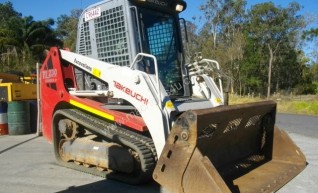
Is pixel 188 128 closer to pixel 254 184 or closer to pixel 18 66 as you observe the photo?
pixel 254 184

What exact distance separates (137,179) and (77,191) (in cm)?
81

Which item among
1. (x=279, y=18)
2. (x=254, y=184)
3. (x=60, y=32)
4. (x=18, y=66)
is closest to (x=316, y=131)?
(x=254, y=184)

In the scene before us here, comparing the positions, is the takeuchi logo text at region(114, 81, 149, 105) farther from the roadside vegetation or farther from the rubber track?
the roadside vegetation

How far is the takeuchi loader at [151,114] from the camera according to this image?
4602mm

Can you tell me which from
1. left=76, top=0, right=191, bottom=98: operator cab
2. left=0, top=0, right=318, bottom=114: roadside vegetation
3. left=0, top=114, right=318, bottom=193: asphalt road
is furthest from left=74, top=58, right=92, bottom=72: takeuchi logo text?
left=0, top=0, right=318, bottom=114: roadside vegetation

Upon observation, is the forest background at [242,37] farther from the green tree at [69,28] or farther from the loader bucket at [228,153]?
the loader bucket at [228,153]

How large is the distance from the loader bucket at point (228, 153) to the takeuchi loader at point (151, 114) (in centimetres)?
1

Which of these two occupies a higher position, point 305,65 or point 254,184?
point 305,65

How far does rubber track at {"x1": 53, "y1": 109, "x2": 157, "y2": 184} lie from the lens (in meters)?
5.41

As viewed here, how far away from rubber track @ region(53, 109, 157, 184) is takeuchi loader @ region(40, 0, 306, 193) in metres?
0.01

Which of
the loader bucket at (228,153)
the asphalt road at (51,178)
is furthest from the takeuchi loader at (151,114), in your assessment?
the asphalt road at (51,178)

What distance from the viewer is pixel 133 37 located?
6195 millimetres

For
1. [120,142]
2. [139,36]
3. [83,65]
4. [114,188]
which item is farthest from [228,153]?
[83,65]

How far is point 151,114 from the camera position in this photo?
210 inches
